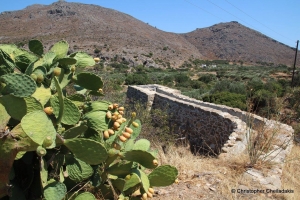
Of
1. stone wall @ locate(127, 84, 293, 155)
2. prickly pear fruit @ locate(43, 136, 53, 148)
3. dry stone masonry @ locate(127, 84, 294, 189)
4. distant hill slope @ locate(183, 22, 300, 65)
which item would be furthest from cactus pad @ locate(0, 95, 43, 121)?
distant hill slope @ locate(183, 22, 300, 65)

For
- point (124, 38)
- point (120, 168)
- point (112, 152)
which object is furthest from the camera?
point (124, 38)

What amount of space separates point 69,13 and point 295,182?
58393 mm

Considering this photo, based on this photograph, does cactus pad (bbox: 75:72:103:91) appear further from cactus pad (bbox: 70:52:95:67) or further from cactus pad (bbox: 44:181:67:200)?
cactus pad (bbox: 44:181:67:200)

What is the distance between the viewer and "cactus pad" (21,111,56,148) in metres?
1.93

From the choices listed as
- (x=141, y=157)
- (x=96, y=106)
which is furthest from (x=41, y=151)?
(x=141, y=157)

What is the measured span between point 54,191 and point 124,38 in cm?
4895

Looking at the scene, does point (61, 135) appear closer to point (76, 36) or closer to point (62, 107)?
point (62, 107)

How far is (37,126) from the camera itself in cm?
199

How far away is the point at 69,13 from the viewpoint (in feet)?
188

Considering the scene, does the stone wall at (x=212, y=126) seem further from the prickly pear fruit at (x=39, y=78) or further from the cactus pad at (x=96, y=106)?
the prickly pear fruit at (x=39, y=78)

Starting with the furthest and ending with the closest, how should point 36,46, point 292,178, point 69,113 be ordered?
point 292,178 → point 36,46 → point 69,113

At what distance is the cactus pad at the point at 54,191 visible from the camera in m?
2.12

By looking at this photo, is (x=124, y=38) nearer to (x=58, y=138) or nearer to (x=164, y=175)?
(x=164, y=175)

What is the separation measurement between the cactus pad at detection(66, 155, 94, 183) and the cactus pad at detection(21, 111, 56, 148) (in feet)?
1.14
